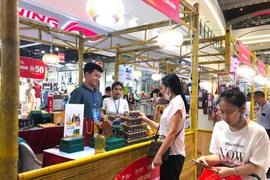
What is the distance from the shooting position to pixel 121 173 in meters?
2.06

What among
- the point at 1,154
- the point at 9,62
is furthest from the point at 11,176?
the point at 9,62

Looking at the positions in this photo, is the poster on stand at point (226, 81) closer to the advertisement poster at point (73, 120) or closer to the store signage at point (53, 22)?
the advertisement poster at point (73, 120)

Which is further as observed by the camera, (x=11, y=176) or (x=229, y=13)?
(x=229, y=13)

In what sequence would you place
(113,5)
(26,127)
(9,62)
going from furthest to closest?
(26,127)
(113,5)
(9,62)

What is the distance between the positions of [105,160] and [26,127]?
258 centimetres

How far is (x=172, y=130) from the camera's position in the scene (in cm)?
202

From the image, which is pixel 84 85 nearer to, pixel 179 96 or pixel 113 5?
pixel 113 5

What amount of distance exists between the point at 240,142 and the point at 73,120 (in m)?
1.40

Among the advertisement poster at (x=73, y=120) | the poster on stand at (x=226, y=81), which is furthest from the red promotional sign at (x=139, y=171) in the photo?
the poster on stand at (x=226, y=81)

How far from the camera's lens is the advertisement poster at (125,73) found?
27.5ft

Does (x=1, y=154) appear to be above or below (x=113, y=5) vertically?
below

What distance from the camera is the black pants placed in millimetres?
2143

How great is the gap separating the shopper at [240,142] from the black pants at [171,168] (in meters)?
0.61

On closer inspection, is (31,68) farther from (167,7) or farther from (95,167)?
(95,167)
